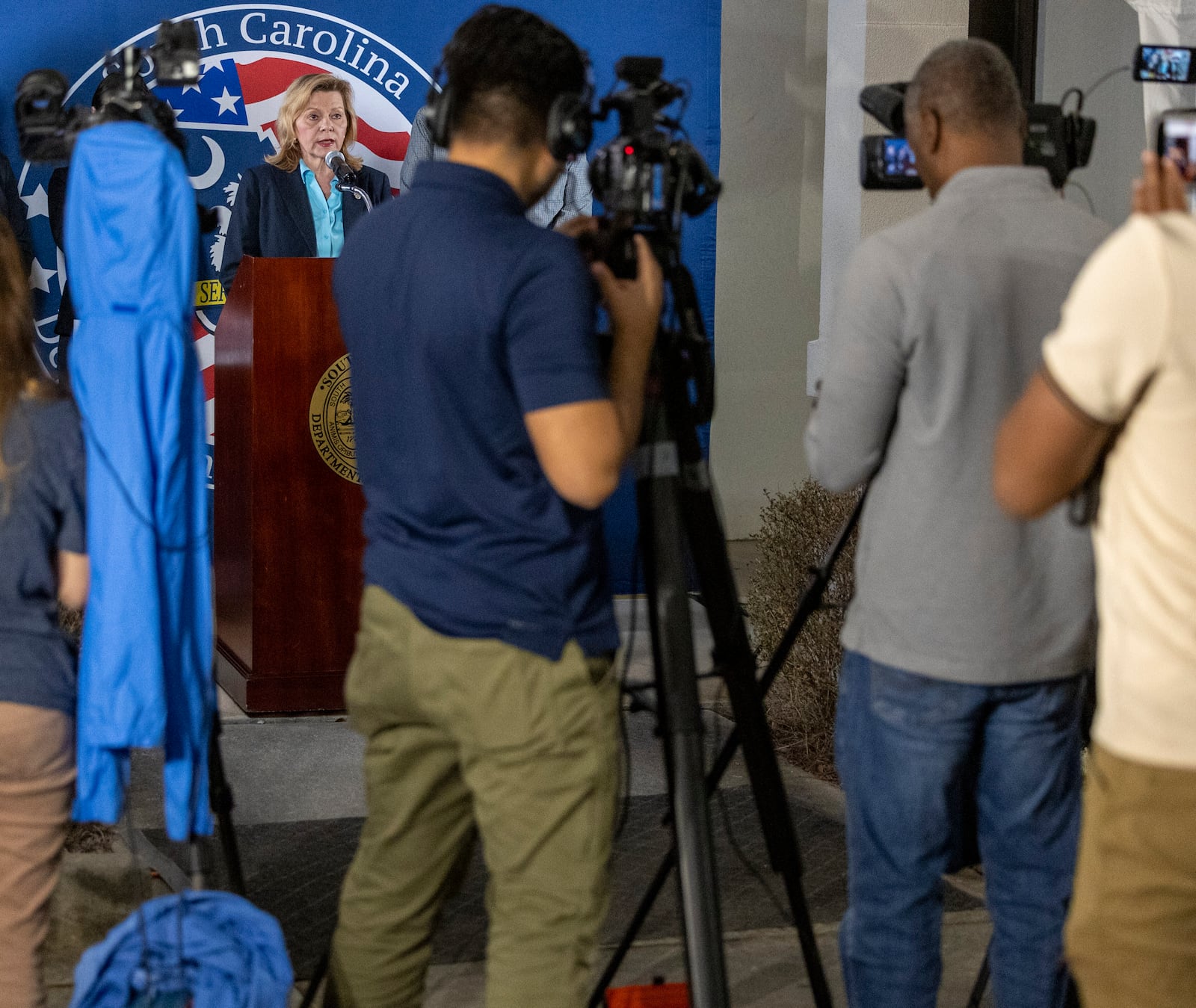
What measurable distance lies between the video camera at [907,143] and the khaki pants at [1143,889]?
124 cm

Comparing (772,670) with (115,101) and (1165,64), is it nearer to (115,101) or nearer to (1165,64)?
(1165,64)

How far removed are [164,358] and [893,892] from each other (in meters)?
1.36

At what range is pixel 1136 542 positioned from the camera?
164 centimetres

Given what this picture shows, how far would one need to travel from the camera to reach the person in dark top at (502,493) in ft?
6.52

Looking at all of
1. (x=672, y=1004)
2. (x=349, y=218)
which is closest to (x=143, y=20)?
(x=349, y=218)

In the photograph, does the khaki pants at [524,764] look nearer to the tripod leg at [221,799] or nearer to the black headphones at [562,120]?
the tripod leg at [221,799]

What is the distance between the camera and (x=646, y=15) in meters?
7.26

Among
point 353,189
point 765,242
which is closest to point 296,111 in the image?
point 353,189

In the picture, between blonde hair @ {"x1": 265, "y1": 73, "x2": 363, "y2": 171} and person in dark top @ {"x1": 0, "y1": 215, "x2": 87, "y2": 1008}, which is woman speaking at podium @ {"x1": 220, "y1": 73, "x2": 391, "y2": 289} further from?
person in dark top @ {"x1": 0, "y1": 215, "x2": 87, "y2": 1008}

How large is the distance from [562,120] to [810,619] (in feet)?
10.3

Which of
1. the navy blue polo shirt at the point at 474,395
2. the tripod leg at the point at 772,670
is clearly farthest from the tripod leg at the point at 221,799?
the tripod leg at the point at 772,670

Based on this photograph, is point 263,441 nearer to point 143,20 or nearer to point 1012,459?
point 143,20

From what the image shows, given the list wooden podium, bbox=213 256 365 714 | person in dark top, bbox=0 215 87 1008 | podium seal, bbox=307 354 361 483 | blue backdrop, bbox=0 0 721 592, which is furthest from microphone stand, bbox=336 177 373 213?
person in dark top, bbox=0 215 87 1008

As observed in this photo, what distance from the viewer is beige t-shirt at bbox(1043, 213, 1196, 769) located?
1.54 metres
